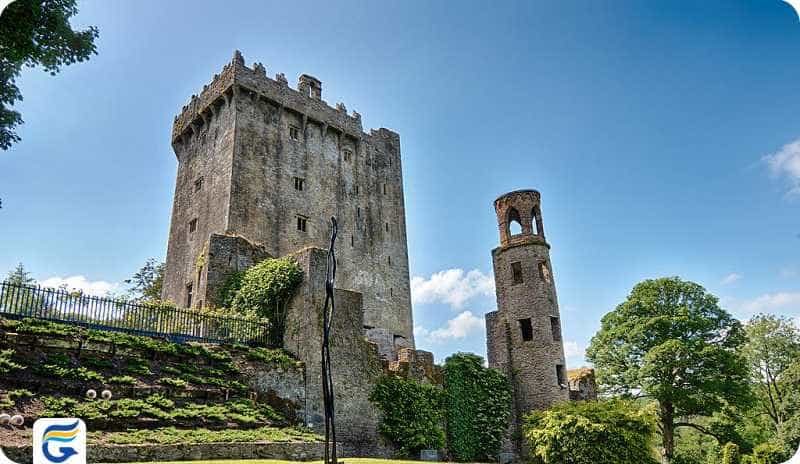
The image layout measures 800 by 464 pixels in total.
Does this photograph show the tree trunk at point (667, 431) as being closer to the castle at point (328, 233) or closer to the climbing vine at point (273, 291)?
the castle at point (328, 233)

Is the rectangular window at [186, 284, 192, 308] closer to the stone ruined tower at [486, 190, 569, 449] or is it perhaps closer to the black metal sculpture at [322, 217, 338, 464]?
the stone ruined tower at [486, 190, 569, 449]

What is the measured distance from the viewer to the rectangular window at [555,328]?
2614 cm

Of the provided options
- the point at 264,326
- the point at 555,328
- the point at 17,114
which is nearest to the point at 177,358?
the point at 264,326

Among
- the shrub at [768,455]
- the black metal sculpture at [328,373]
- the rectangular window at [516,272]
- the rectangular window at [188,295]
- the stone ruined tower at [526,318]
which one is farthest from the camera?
the rectangular window at [516,272]

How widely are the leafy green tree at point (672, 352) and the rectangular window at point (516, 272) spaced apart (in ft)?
24.1

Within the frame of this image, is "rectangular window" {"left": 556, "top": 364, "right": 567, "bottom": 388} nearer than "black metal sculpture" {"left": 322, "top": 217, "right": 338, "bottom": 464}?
No

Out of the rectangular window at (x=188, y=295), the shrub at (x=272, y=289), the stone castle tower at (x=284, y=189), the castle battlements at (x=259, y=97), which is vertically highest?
the castle battlements at (x=259, y=97)

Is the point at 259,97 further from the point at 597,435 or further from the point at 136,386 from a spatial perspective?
the point at 597,435

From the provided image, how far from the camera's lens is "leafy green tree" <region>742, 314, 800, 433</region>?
33.2m

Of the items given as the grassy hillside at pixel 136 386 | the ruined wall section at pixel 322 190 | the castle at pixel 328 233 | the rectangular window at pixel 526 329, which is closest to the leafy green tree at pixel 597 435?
the castle at pixel 328 233

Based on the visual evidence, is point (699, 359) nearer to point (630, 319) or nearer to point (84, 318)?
point (630, 319)

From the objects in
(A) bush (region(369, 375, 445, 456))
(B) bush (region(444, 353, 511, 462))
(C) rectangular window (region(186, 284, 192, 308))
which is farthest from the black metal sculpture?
(C) rectangular window (region(186, 284, 192, 308))

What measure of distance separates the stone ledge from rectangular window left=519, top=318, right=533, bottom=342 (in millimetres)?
14701

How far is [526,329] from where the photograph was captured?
26.8 metres
